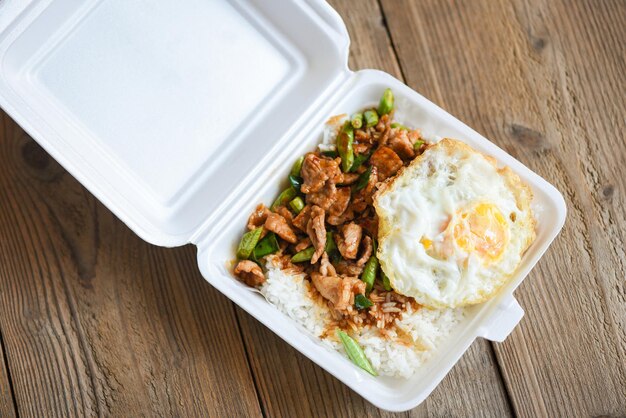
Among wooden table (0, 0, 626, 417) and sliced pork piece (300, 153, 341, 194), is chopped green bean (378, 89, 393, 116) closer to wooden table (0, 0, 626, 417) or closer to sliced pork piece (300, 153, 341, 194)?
sliced pork piece (300, 153, 341, 194)

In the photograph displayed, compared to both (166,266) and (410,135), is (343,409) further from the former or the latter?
(410,135)

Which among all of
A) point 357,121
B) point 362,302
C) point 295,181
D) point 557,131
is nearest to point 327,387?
point 362,302

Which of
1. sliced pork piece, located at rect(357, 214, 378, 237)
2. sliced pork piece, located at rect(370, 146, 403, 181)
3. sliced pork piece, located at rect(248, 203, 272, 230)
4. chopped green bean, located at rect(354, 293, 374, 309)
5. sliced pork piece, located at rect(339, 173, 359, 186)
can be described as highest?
sliced pork piece, located at rect(370, 146, 403, 181)

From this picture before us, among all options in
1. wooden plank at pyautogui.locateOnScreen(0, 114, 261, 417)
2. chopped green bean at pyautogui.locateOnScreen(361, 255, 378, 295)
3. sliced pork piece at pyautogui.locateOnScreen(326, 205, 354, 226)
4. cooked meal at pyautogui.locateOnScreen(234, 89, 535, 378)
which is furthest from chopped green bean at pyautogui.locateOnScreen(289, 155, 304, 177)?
wooden plank at pyautogui.locateOnScreen(0, 114, 261, 417)

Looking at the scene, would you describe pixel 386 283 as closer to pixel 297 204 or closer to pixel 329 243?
pixel 329 243

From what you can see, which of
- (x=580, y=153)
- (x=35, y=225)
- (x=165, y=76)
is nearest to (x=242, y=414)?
(x=35, y=225)

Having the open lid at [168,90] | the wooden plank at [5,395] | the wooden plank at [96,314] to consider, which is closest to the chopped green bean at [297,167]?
the open lid at [168,90]
